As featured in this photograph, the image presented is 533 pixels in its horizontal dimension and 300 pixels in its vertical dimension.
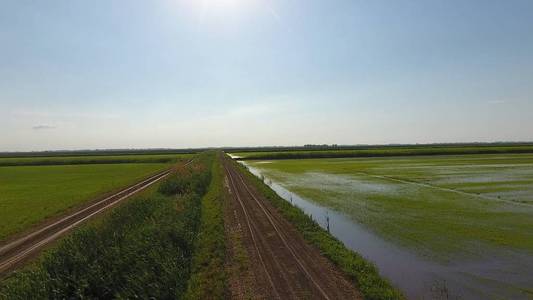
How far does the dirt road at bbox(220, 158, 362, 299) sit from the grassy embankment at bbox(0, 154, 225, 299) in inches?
57.6

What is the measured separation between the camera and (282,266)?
1258 centimetres

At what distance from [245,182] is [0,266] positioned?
26.9m

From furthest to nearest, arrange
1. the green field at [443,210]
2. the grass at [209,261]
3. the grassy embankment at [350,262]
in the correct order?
the green field at [443,210]
the grass at [209,261]
the grassy embankment at [350,262]

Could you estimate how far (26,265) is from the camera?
46.6 ft

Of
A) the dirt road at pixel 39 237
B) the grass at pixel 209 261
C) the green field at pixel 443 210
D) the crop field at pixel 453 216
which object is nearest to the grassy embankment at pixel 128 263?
the grass at pixel 209 261

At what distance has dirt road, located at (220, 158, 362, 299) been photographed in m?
10.4

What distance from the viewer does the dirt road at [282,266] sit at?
34.2 feet

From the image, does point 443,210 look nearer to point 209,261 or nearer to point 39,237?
point 209,261

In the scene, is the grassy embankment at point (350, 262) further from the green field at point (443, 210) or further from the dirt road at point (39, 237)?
the dirt road at point (39, 237)

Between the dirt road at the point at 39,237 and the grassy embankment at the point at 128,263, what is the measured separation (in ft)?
7.99

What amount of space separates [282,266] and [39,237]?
16146mm

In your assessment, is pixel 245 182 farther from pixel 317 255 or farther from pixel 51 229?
pixel 317 255

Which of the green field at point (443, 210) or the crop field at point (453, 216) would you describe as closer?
the crop field at point (453, 216)

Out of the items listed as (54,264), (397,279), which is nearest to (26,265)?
(54,264)
